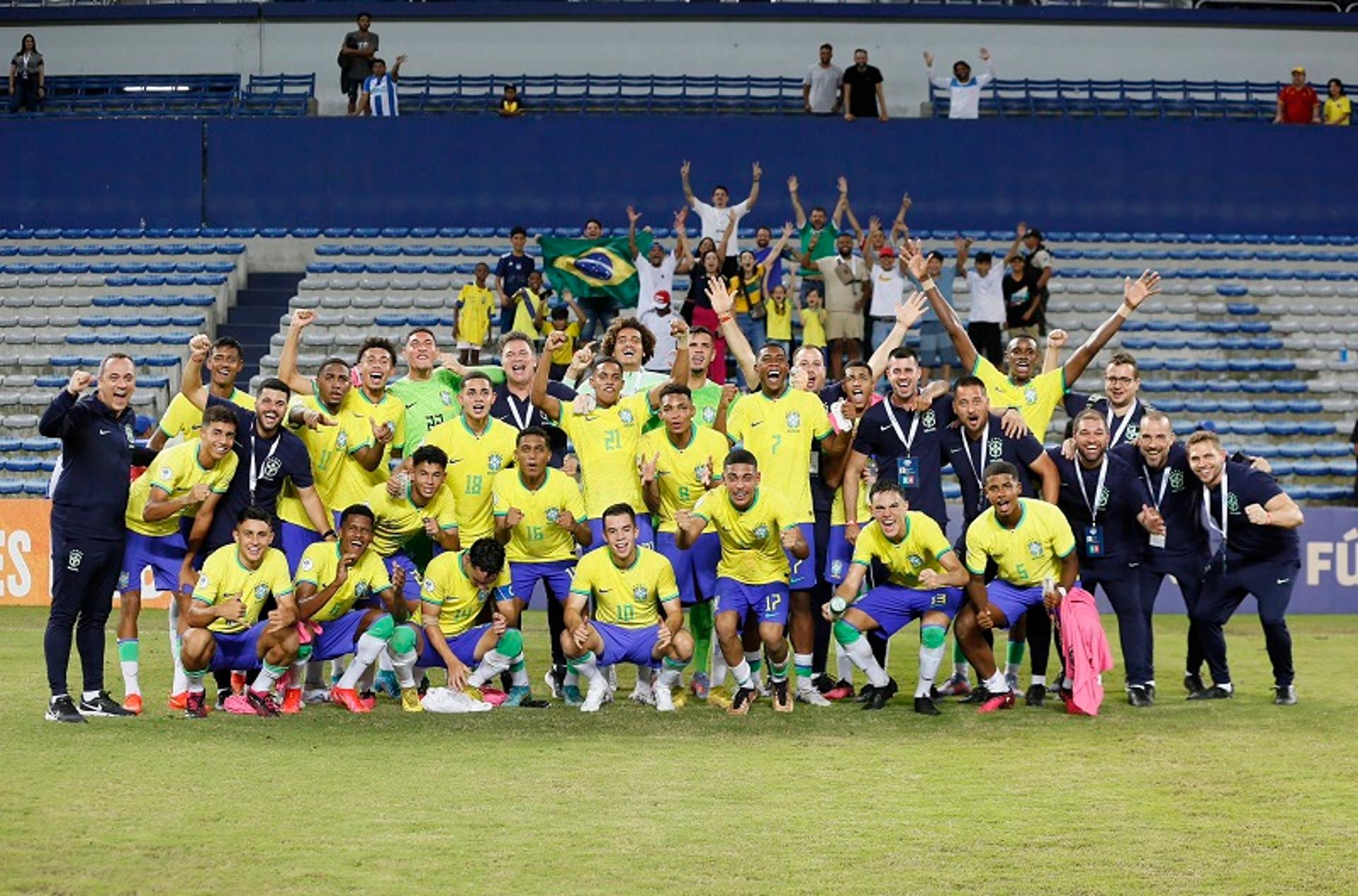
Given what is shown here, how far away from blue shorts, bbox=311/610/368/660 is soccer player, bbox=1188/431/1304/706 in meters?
5.59

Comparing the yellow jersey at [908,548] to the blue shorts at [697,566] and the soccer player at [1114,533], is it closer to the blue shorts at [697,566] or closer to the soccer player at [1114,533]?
the blue shorts at [697,566]

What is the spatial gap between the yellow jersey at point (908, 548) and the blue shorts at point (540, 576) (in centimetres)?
193

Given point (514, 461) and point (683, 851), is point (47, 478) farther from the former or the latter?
point (683, 851)

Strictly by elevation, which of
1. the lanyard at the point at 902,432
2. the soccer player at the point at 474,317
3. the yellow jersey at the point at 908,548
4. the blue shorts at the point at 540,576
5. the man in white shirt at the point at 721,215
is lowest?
the blue shorts at the point at 540,576

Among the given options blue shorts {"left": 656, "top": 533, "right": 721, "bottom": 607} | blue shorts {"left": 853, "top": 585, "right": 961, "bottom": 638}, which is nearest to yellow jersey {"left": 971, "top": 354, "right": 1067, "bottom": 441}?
blue shorts {"left": 853, "top": 585, "right": 961, "bottom": 638}

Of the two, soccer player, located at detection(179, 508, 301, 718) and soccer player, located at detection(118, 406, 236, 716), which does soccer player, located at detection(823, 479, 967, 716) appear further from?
soccer player, located at detection(118, 406, 236, 716)

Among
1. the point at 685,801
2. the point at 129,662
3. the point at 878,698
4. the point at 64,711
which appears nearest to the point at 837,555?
the point at 878,698

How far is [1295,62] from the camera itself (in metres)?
28.6

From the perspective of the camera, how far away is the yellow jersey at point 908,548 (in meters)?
11.3

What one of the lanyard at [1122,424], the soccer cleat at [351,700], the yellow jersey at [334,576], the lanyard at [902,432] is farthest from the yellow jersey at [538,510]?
the lanyard at [1122,424]

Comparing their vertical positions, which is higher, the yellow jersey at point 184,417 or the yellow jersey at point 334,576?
the yellow jersey at point 184,417

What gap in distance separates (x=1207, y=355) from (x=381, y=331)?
1097cm

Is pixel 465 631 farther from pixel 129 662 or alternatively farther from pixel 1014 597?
pixel 1014 597

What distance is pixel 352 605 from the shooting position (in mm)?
11211
